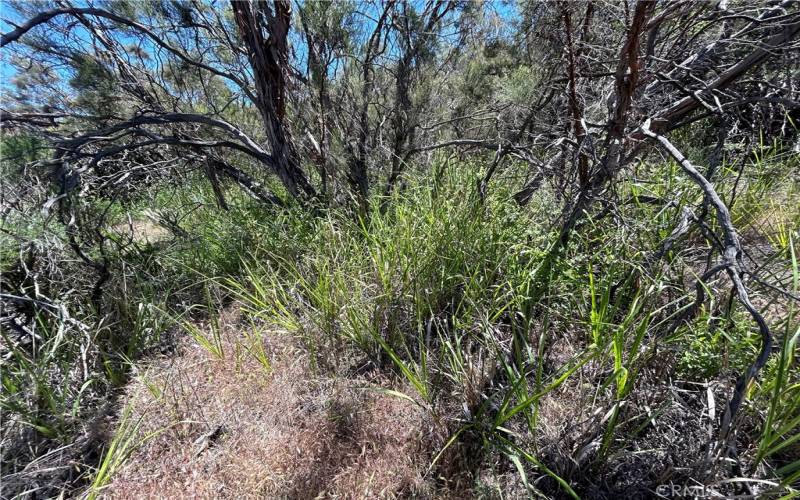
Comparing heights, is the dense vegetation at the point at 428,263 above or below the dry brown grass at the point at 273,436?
above

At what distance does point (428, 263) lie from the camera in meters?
1.71

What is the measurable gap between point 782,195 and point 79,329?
4043 mm

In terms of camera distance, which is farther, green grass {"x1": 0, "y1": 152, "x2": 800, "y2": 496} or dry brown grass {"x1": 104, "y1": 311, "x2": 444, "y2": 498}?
dry brown grass {"x1": 104, "y1": 311, "x2": 444, "y2": 498}

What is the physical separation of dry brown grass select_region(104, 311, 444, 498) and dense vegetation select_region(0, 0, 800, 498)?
0.01 metres

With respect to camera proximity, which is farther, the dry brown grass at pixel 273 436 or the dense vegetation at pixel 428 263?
the dry brown grass at pixel 273 436

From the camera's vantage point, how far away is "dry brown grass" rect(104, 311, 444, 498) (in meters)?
1.21

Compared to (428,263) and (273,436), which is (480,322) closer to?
(428,263)

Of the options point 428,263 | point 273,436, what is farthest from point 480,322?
point 273,436

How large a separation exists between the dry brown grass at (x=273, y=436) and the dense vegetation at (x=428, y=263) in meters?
0.01

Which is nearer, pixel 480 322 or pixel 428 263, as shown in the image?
pixel 480 322

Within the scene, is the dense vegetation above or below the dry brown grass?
above

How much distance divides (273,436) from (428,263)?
1.05m

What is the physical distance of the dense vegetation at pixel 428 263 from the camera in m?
1.10

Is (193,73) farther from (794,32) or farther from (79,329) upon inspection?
(794,32)
